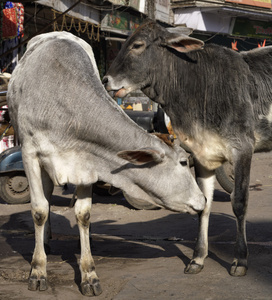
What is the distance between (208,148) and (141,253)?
124 cm

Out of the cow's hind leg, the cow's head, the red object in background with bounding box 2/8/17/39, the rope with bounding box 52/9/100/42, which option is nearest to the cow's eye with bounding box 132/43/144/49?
the cow's head

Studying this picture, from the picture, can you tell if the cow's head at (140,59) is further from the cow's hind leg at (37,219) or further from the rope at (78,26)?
the rope at (78,26)

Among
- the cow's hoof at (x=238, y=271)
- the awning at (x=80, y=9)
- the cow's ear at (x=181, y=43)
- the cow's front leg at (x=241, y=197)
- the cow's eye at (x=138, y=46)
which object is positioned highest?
the cow's ear at (x=181, y=43)

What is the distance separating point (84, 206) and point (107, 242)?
144 cm

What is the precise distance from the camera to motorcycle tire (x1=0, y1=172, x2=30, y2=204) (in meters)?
7.43

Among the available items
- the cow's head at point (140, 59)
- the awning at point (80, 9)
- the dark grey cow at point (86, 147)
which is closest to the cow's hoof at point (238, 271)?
the dark grey cow at point (86, 147)

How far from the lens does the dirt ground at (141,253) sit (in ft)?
12.2

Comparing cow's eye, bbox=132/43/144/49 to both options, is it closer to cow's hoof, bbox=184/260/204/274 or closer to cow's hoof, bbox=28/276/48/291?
cow's hoof, bbox=184/260/204/274

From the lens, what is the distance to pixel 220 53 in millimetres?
4582

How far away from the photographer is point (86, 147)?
379 cm

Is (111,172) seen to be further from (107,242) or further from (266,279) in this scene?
(107,242)

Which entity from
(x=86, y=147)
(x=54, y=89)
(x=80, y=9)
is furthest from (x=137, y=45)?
(x=80, y=9)

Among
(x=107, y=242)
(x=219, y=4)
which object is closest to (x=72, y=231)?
(x=107, y=242)

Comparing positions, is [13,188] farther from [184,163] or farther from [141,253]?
[184,163]
